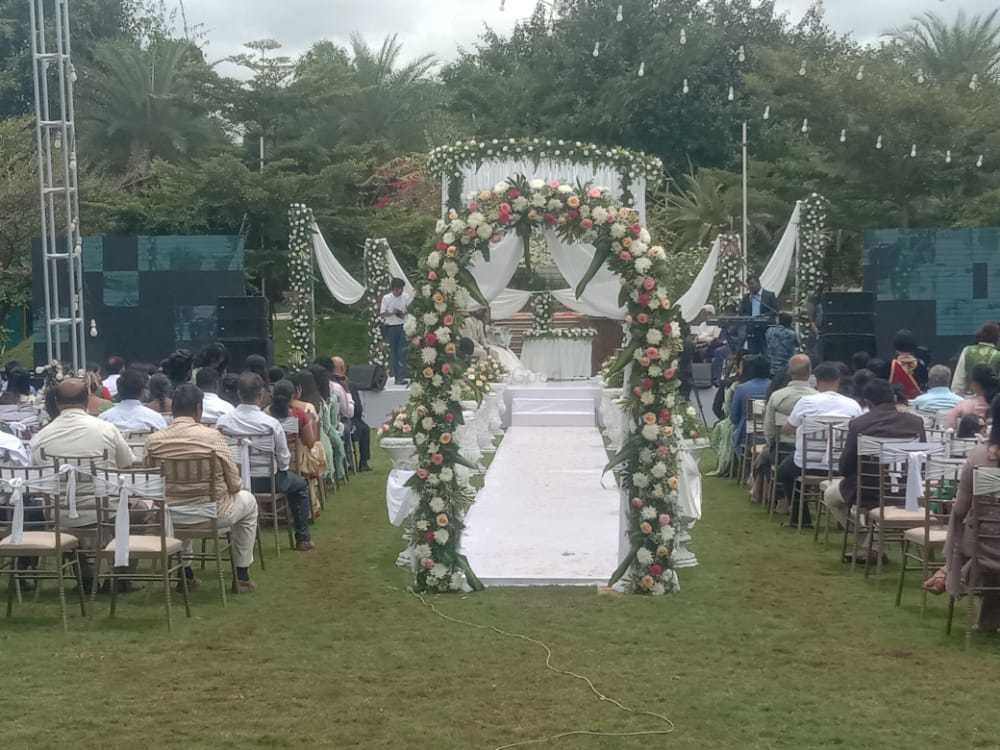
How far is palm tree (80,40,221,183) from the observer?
1312 inches

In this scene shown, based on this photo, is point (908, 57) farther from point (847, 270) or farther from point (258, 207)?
point (258, 207)

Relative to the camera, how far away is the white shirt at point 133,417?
30.6 ft

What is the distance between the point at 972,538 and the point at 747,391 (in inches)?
245

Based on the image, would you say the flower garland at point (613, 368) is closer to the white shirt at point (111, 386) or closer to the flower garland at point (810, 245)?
the white shirt at point (111, 386)

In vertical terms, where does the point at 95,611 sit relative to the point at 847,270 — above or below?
below

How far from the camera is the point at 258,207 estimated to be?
28984 millimetres

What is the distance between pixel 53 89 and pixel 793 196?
710 inches

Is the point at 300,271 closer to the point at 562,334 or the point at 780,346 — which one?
the point at 562,334

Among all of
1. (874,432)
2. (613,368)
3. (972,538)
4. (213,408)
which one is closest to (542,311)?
(213,408)

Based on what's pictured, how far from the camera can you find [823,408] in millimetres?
10453

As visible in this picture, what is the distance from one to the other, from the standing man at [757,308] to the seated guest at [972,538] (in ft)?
38.4

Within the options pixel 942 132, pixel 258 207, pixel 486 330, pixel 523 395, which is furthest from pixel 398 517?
pixel 942 132

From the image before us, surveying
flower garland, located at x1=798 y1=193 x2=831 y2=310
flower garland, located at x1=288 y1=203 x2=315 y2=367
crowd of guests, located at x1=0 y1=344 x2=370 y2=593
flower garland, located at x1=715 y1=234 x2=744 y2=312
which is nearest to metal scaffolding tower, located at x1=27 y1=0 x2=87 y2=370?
crowd of guests, located at x1=0 y1=344 x2=370 y2=593

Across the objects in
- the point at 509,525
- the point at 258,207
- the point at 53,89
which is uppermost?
the point at 53,89
